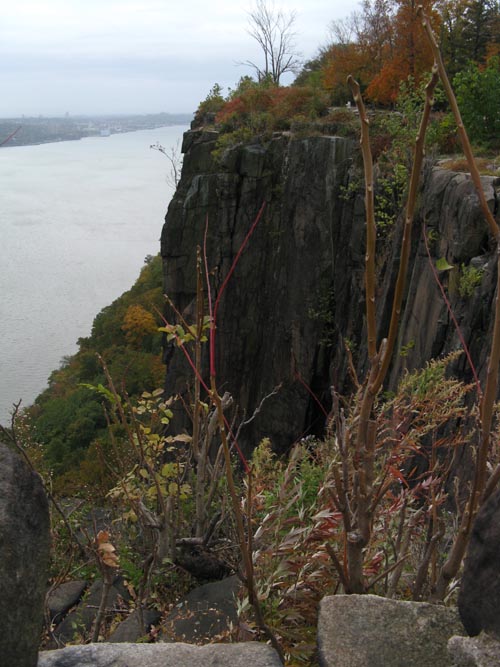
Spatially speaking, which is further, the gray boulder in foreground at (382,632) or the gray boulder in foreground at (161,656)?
the gray boulder in foreground at (161,656)

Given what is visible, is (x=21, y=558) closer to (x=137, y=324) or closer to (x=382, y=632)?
(x=382, y=632)

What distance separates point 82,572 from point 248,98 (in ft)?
45.4

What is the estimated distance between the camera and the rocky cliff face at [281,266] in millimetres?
12688

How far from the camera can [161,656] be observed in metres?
1.98

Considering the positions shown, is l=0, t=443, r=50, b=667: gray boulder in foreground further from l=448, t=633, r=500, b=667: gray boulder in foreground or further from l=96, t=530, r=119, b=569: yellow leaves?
l=448, t=633, r=500, b=667: gray boulder in foreground

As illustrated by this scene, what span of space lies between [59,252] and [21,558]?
46199 millimetres

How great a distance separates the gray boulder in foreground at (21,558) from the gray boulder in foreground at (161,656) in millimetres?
154

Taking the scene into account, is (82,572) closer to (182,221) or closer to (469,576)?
(469,576)

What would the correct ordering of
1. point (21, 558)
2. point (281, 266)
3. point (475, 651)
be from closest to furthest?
1. point (475, 651)
2. point (21, 558)
3. point (281, 266)

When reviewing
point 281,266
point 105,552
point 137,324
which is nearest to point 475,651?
point 105,552

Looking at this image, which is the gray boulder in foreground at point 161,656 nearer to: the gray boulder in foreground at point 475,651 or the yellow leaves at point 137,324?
the gray boulder in foreground at point 475,651

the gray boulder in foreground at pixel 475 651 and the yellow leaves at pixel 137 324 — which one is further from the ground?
the gray boulder in foreground at pixel 475 651

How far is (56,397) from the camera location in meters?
27.1

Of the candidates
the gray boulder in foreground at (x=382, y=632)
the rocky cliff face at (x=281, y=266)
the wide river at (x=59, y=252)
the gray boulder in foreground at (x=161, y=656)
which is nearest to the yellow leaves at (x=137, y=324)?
the wide river at (x=59, y=252)
